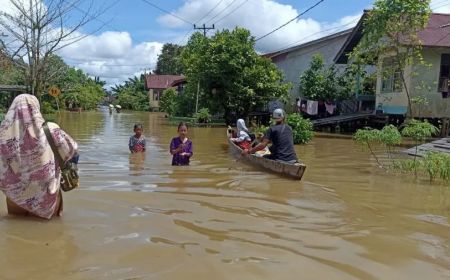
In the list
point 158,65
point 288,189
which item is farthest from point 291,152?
point 158,65

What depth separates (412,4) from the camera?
1556cm

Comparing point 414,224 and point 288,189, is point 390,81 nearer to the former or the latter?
point 288,189

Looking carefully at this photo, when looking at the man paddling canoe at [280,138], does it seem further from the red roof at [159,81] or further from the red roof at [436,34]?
the red roof at [159,81]

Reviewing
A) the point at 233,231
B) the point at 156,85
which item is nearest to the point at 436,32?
the point at 233,231

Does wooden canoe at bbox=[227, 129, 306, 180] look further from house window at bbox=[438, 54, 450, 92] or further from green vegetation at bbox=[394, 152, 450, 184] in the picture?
house window at bbox=[438, 54, 450, 92]

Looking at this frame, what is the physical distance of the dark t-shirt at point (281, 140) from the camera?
9.24m

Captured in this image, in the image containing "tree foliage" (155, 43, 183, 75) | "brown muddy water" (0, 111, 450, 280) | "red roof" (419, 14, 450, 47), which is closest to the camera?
"brown muddy water" (0, 111, 450, 280)

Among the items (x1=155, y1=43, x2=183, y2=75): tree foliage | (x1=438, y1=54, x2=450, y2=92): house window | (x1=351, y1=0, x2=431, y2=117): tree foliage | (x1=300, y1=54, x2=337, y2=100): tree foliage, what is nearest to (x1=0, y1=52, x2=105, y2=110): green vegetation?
(x1=155, y1=43, x2=183, y2=75): tree foliage

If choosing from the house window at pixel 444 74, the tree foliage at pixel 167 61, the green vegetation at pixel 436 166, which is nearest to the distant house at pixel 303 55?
the house window at pixel 444 74

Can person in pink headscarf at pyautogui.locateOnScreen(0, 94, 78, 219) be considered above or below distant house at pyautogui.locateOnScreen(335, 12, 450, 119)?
below

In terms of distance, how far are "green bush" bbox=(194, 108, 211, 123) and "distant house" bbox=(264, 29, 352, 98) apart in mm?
5974

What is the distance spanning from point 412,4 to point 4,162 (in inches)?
558

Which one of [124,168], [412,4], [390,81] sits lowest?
[124,168]

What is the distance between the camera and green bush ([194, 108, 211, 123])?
29.5 metres
